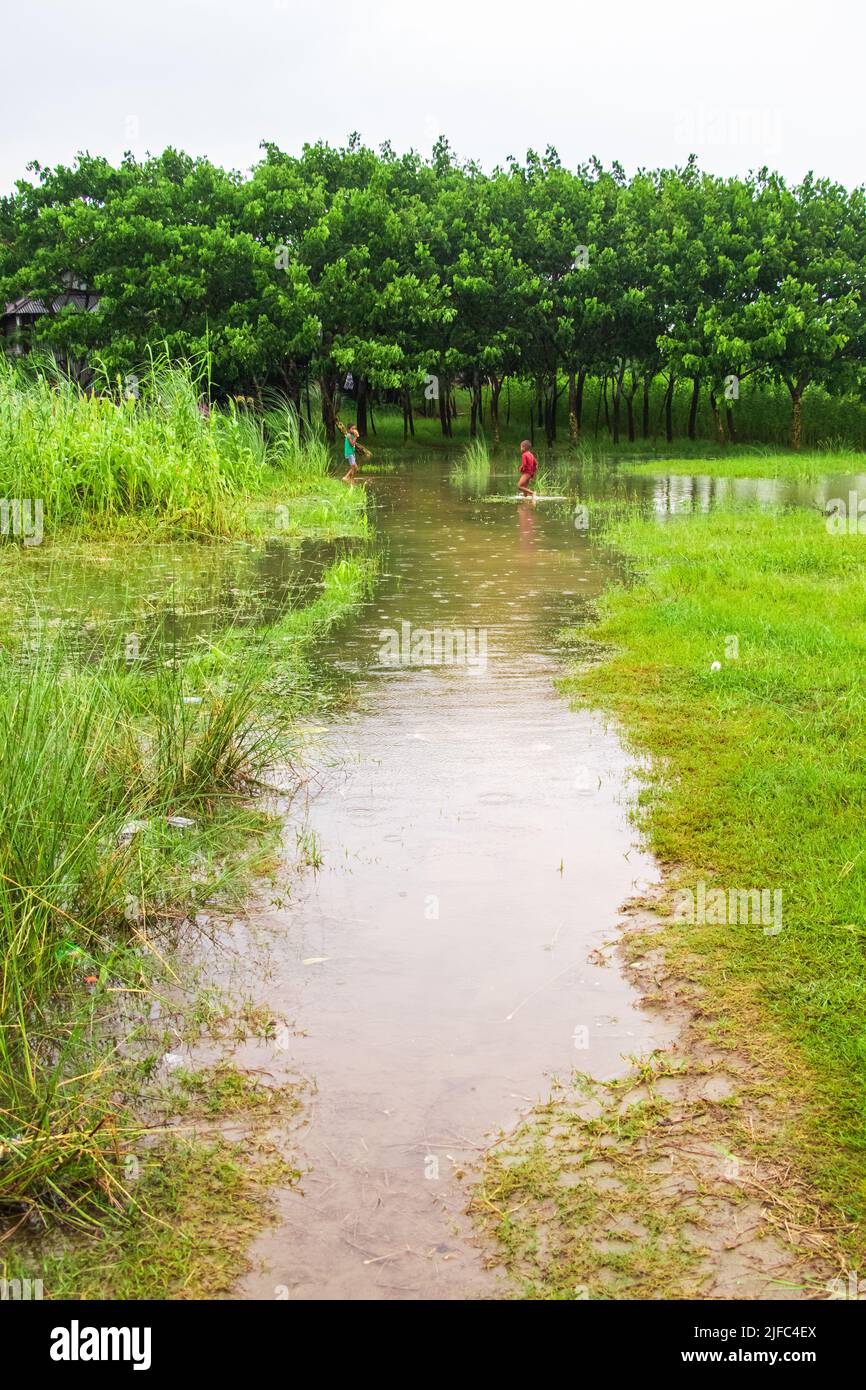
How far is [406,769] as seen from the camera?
714cm

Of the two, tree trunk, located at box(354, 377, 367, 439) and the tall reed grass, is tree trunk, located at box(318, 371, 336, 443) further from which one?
the tall reed grass

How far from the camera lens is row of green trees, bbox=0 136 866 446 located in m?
35.1

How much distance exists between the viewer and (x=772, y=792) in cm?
633

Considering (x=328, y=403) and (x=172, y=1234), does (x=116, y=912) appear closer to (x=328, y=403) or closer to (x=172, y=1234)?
(x=172, y=1234)

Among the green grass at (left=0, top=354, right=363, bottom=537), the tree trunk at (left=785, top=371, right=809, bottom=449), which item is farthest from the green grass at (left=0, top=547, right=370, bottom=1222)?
the tree trunk at (left=785, top=371, right=809, bottom=449)

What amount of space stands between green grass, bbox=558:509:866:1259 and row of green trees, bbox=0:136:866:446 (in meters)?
24.7

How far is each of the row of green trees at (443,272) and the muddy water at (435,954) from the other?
2740 cm

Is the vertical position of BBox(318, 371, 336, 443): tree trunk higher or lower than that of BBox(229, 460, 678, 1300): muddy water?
higher

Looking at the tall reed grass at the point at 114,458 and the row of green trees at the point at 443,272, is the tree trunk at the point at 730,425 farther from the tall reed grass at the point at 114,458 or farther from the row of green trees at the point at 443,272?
the tall reed grass at the point at 114,458

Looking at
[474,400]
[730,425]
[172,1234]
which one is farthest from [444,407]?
[172,1234]

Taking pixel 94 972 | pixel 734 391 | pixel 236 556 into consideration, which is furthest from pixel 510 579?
pixel 734 391

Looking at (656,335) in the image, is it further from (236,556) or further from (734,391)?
(236,556)

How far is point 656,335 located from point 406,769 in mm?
35691

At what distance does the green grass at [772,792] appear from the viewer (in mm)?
3990
